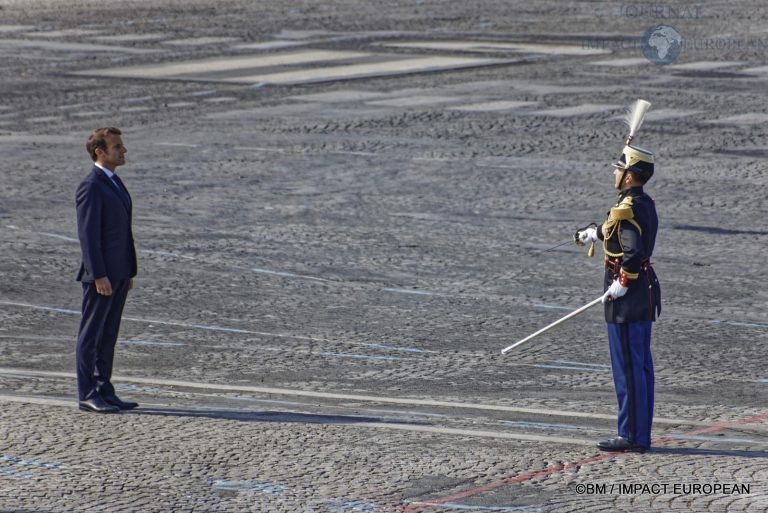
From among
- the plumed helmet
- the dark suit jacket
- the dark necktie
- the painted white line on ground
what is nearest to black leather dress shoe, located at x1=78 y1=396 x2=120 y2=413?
the dark suit jacket

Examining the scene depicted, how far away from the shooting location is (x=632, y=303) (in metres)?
8.95

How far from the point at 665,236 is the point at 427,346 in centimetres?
503

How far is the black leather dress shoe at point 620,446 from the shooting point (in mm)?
8727

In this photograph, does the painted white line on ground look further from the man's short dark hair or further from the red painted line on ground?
the man's short dark hair

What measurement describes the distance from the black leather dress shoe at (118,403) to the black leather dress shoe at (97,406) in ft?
0.09

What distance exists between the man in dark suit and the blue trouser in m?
3.06

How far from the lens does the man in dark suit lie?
380 inches

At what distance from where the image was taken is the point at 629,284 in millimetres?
8914

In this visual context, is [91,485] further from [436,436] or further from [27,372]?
[27,372]

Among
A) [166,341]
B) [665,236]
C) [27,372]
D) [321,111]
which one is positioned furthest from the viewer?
[321,111]

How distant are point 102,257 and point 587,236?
3.08 m

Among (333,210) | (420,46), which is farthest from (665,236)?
(420,46)

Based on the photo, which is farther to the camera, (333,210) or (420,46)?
(420,46)

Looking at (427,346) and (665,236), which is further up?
(665,236)
